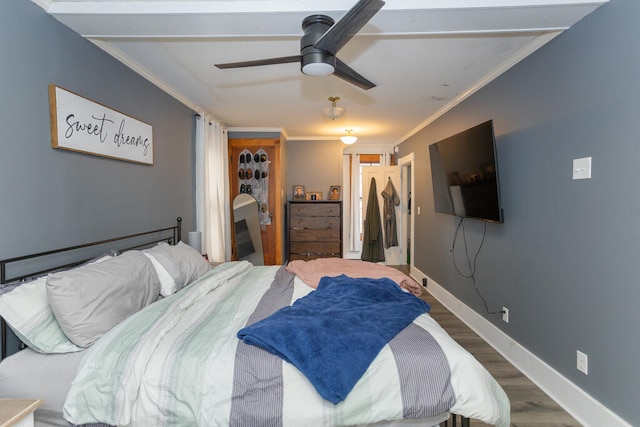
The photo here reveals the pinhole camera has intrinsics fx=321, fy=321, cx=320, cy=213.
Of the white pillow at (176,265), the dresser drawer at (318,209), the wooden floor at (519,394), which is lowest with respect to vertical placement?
the wooden floor at (519,394)

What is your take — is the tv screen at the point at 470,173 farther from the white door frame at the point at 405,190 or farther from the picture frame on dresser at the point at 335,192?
the picture frame on dresser at the point at 335,192

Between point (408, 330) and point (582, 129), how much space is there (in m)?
1.57

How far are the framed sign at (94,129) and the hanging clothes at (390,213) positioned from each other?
13.6 feet

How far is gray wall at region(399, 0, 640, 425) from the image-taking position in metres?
1.62

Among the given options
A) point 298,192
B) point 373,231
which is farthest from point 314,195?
point 373,231

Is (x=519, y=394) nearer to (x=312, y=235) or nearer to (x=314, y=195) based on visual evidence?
(x=312, y=235)

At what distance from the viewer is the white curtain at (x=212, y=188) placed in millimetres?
3877

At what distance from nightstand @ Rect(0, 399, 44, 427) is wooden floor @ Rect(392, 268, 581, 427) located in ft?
6.58

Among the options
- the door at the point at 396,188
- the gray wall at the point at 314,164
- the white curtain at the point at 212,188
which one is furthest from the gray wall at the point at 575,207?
the gray wall at the point at 314,164

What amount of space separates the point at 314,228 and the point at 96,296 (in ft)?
13.7

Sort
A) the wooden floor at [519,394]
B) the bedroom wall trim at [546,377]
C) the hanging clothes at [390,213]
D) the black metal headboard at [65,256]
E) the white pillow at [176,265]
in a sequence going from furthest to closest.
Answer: the hanging clothes at [390,213] < the white pillow at [176,265] < the wooden floor at [519,394] < the bedroom wall trim at [546,377] < the black metal headboard at [65,256]

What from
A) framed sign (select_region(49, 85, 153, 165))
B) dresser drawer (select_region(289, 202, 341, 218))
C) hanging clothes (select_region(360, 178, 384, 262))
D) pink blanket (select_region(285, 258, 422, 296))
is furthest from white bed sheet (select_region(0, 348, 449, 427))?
hanging clothes (select_region(360, 178, 384, 262))

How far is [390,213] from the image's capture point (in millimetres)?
5926

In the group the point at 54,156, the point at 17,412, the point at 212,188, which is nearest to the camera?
the point at 17,412
